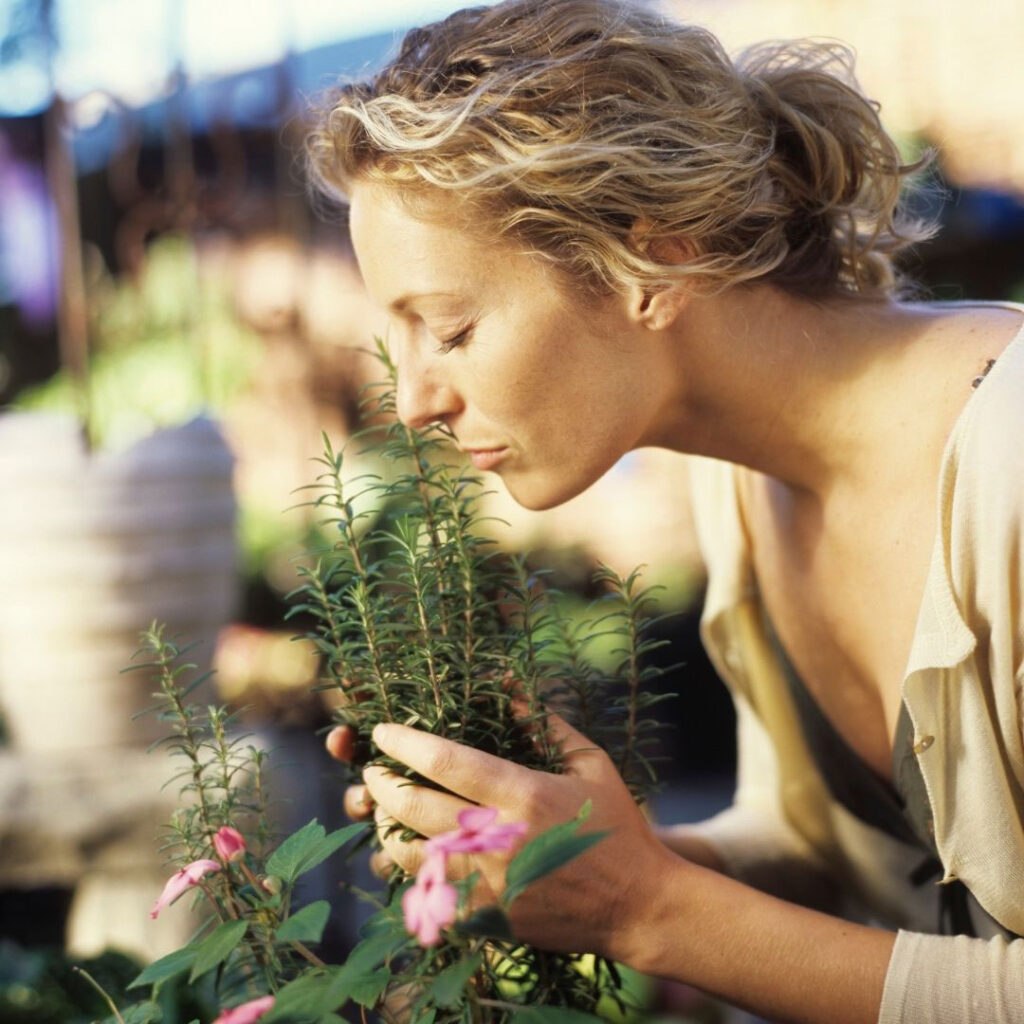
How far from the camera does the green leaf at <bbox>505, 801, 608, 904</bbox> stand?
34.0 inches

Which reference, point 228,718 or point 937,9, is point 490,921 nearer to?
point 228,718

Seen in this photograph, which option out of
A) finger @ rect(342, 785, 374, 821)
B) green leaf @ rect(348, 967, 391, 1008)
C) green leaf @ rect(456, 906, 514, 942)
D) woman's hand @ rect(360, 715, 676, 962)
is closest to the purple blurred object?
finger @ rect(342, 785, 374, 821)

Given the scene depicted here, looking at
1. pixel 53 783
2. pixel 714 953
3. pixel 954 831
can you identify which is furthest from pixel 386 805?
pixel 53 783

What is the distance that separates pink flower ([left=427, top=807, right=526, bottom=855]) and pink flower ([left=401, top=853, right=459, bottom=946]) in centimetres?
2

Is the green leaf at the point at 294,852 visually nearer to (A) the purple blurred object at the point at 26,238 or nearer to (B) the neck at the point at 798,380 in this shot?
(B) the neck at the point at 798,380

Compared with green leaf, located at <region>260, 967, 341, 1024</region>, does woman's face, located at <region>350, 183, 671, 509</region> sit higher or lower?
higher

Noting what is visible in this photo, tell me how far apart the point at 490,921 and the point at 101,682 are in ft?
6.38

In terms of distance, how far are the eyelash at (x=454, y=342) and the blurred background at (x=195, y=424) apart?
1.22ft

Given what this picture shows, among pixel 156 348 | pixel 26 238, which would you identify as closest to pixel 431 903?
pixel 156 348

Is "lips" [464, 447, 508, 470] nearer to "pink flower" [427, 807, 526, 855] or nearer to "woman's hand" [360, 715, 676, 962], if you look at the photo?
"woman's hand" [360, 715, 676, 962]

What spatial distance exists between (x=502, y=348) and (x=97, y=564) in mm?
1334

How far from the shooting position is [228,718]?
3.98 ft

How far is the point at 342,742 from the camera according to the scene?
4.50 feet

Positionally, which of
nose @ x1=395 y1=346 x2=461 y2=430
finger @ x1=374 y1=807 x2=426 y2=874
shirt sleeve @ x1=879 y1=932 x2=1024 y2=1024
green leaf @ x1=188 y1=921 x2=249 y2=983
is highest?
nose @ x1=395 y1=346 x2=461 y2=430
